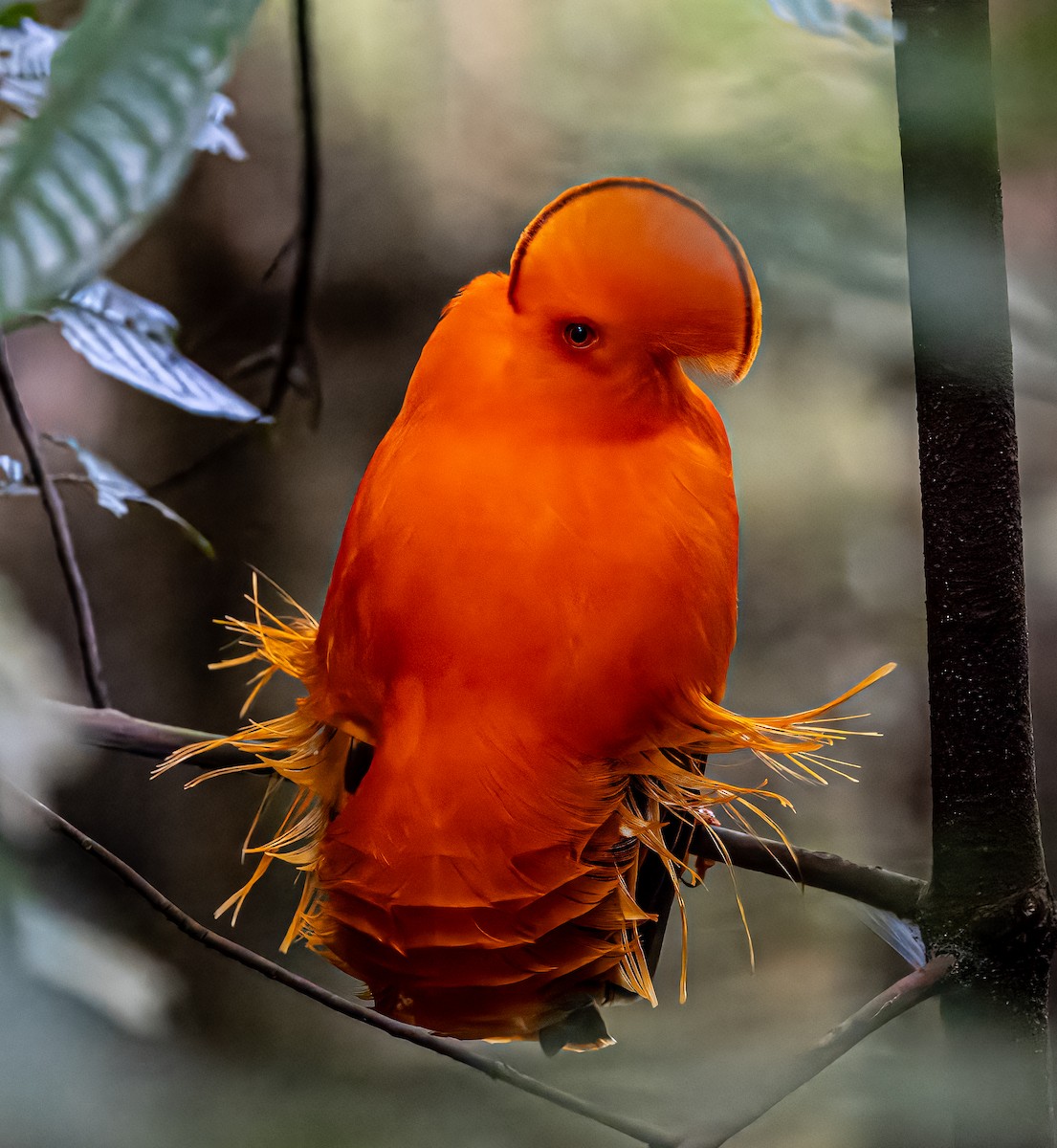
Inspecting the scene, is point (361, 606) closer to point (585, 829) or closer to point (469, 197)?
point (585, 829)

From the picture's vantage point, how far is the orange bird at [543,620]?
0.48 m

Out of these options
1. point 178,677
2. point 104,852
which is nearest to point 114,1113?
point 104,852

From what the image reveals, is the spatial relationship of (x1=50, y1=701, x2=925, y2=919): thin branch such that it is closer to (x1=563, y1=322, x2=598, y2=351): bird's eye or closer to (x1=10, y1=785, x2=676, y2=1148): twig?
(x1=10, y1=785, x2=676, y2=1148): twig

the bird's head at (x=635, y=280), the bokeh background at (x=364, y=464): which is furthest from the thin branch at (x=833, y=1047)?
the bird's head at (x=635, y=280)

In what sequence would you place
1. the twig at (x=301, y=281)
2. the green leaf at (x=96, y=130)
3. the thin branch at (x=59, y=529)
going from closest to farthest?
the green leaf at (x=96, y=130)
the thin branch at (x=59, y=529)
the twig at (x=301, y=281)

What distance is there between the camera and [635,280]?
0.47 metres

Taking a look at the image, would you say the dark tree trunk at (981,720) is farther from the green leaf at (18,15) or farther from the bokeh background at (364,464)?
the green leaf at (18,15)

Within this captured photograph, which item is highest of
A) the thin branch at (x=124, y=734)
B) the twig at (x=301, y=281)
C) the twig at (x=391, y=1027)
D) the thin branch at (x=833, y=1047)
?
the twig at (x=301, y=281)

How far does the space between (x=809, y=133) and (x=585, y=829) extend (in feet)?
1.25

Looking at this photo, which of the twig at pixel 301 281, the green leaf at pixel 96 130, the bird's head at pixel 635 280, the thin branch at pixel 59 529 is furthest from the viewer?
the twig at pixel 301 281

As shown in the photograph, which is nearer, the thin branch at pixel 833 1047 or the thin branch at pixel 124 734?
the thin branch at pixel 833 1047

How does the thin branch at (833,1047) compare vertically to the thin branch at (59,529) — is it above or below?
below

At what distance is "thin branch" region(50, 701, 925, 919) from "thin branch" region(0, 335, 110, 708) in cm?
3

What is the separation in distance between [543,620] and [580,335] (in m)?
0.13
